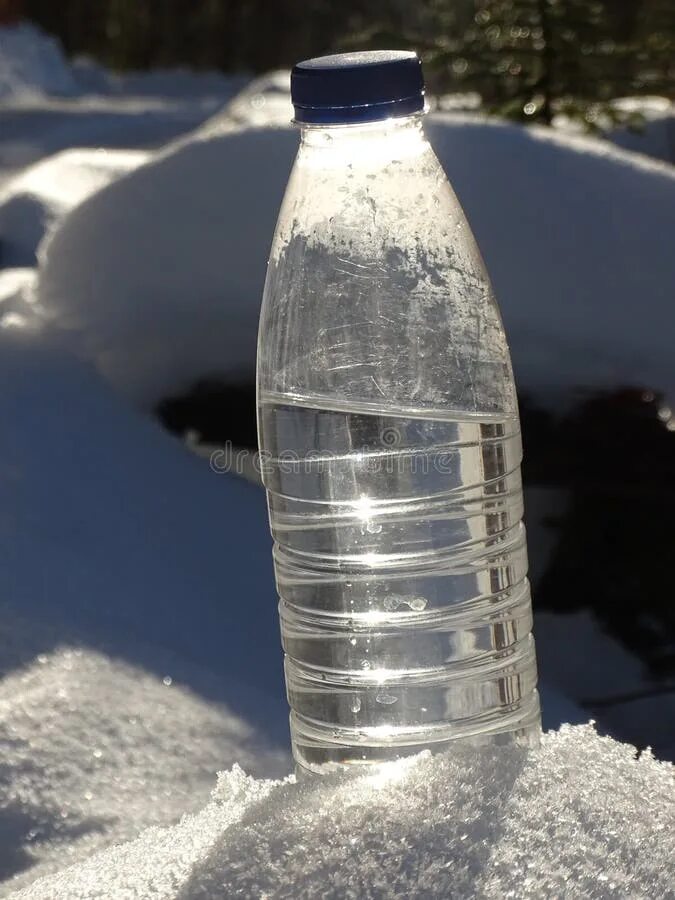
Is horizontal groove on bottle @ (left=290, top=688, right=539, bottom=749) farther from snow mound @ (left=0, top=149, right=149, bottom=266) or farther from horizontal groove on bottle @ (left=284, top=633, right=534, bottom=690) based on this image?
snow mound @ (left=0, top=149, right=149, bottom=266)

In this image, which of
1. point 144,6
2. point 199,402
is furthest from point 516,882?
point 144,6

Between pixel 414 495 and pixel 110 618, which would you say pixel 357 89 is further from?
pixel 110 618

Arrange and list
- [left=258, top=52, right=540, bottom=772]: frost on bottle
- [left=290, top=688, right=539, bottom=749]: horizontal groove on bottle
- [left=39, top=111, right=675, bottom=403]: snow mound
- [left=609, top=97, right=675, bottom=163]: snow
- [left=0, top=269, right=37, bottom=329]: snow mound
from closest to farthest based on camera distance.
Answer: [left=258, top=52, right=540, bottom=772]: frost on bottle, [left=290, top=688, right=539, bottom=749]: horizontal groove on bottle, [left=39, top=111, right=675, bottom=403]: snow mound, [left=0, top=269, right=37, bottom=329]: snow mound, [left=609, top=97, right=675, bottom=163]: snow

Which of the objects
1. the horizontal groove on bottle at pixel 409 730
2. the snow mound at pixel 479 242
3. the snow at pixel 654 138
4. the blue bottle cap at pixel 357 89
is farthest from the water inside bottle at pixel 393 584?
the snow at pixel 654 138

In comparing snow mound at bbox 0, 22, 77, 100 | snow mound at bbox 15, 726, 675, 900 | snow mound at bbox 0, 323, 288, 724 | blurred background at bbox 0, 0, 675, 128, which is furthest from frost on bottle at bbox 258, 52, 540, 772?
snow mound at bbox 0, 22, 77, 100

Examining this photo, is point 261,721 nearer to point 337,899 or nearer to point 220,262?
point 337,899
